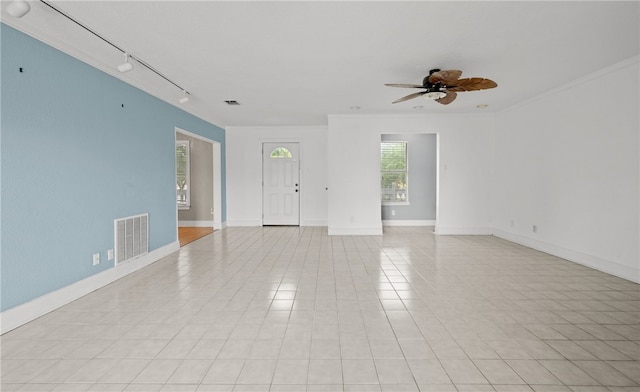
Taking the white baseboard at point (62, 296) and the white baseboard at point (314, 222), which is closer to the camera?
the white baseboard at point (62, 296)

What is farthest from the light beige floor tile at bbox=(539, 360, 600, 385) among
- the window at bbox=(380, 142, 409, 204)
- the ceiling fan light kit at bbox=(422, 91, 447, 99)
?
the window at bbox=(380, 142, 409, 204)

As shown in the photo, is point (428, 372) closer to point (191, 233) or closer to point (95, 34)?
point (95, 34)

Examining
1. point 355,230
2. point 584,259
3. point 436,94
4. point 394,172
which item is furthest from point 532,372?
point 394,172

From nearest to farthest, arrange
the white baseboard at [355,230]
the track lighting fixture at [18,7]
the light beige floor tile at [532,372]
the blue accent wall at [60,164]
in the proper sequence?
the light beige floor tile at [532,372] < the track lighting fixture at [18,7] < the blue accent wall at [60,164] < the white baseboard at [355,230]

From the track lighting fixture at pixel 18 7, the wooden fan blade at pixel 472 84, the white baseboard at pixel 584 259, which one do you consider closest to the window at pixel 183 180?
the track lighting fixture at pixel 18 7

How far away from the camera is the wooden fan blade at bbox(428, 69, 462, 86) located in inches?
135

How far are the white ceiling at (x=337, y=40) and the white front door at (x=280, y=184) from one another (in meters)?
3.25

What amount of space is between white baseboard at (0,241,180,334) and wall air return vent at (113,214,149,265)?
0.32 ft

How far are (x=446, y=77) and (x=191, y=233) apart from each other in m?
6.11

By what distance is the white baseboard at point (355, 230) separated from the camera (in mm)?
6867

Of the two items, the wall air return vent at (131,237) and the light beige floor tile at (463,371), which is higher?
the wall air return vent at (131,237)

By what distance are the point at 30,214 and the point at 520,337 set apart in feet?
13.8

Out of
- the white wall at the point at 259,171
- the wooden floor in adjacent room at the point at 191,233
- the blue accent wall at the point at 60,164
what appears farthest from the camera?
the white wall at the point at 259,171

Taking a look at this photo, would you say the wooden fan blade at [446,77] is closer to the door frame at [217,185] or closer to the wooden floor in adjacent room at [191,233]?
the wooden floor in adjacent room at [191,233]
